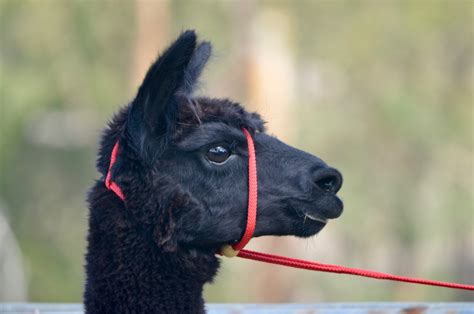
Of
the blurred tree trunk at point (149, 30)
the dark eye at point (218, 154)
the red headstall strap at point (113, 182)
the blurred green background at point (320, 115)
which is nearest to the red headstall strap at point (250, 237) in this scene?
the red headstall strap at point (113, 182)

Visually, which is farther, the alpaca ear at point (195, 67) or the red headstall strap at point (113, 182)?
the alpaca ear at point (195, 67)

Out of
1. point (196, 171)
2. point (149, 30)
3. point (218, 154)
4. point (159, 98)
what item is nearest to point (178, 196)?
point (196, 171)

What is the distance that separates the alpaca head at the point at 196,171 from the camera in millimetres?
3986

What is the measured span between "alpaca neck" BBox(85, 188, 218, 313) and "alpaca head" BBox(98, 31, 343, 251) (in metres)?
0.06

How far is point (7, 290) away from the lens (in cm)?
1983

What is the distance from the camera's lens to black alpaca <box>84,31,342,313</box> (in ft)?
13.0

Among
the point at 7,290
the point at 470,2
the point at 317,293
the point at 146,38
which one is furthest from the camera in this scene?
the point at 470,2

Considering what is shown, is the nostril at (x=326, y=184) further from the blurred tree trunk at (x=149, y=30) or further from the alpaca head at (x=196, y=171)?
the blurred tree trunk at (x=149, y=30)

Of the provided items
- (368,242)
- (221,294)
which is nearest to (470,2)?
(368,242)

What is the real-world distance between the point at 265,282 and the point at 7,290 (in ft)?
17.7

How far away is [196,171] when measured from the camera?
411 centimetres

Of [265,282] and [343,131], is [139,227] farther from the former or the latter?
[343,131]

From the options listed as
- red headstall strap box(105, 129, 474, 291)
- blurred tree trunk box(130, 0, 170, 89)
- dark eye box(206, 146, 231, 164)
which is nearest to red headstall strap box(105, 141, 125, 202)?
red headstall strap box(105, 129, 474, 291)

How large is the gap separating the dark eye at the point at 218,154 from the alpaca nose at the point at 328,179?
15.5 inches
